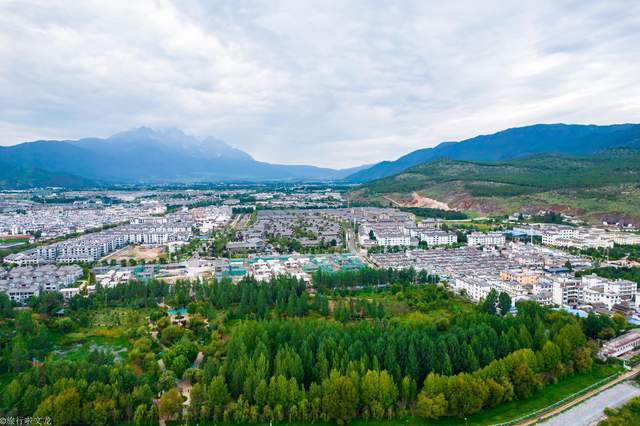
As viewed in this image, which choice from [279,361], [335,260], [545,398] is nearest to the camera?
[279,361]

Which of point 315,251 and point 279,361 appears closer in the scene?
point 279,361

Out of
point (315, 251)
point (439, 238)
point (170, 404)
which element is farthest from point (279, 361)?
point (439, 238)

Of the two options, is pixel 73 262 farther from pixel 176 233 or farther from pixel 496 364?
pixel 496 364

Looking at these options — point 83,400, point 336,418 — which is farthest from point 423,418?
point 83,400

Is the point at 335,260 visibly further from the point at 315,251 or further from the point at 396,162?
the point at 396,162

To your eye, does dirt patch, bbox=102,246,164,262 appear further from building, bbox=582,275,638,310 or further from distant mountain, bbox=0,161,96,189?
distant mountain, bbox=0,161,96,189

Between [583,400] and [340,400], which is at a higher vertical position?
[340,400]

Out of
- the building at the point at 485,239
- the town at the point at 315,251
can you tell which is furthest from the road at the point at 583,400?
the building at the point at 485,239
